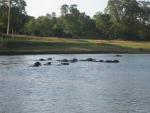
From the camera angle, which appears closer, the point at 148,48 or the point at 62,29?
the point at 148,48

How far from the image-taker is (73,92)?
4350 centimetres

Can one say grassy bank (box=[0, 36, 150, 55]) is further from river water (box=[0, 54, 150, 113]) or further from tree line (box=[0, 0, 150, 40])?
river water (box=[0, 54, 150, 113])

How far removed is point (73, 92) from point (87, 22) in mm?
126708

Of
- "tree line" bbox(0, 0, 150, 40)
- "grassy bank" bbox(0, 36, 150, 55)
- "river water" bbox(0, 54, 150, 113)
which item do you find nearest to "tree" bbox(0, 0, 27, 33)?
"tree line" bbox(0, 0, 150, 40)

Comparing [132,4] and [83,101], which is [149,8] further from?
[83,101]

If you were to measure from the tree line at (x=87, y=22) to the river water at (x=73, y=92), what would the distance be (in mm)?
81269

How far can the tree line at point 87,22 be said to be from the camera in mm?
145000

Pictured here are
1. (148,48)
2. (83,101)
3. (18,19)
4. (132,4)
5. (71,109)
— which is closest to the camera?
(71,109)

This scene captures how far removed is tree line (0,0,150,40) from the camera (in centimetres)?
14500

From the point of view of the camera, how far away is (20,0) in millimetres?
144250

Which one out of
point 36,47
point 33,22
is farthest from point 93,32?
point 36,47

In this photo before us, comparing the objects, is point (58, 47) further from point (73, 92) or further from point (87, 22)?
point (73, 92)

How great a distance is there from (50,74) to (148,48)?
6956 centimetres

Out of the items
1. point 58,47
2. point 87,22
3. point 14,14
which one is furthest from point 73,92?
point 87,22
